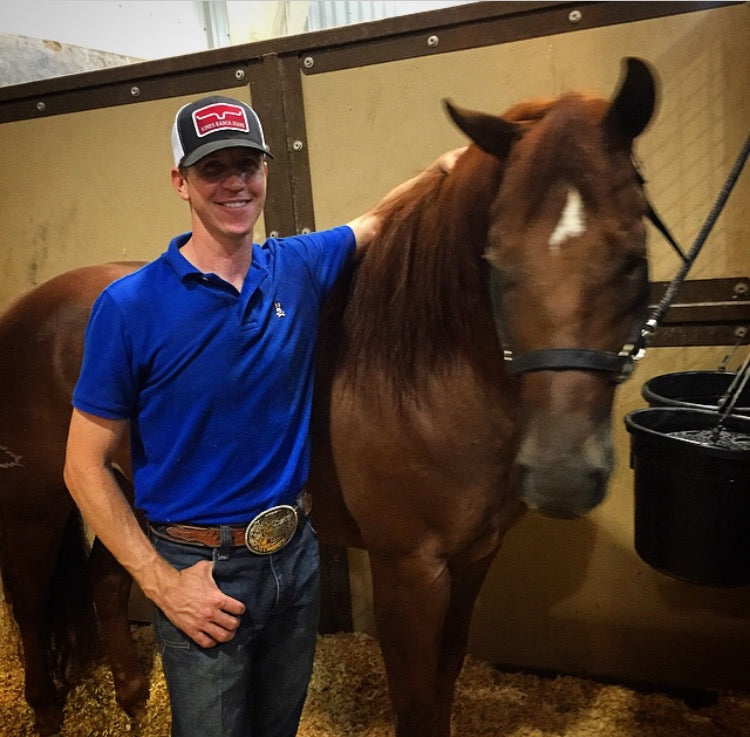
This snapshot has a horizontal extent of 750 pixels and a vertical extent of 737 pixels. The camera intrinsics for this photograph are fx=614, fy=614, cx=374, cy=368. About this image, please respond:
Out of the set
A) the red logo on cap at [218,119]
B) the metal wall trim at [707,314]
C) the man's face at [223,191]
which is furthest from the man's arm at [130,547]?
the metal wall trim at [707,314]

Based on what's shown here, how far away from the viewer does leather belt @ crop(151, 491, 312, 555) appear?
1.02 m

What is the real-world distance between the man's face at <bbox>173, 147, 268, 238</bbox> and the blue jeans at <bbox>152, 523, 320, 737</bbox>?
54 centimetres

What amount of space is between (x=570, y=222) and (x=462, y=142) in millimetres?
1004

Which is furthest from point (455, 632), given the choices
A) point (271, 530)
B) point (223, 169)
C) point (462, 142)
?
point (462, 142)

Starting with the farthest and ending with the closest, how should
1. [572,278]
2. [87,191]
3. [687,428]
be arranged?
1. [87,191]
2. [687,428]
3. [572,278]

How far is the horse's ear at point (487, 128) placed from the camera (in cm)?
89

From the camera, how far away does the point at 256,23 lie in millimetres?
2068

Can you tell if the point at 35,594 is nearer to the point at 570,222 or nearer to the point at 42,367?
the point at 42,367

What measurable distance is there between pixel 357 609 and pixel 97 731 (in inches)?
34.2

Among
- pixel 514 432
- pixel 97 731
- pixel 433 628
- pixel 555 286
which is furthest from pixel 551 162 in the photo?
pixel 97 731

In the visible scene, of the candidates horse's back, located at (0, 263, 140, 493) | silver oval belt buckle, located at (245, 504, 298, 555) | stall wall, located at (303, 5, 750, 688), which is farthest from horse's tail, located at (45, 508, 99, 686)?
silver oval belt buckle, located at (245, 504, 298, 555)

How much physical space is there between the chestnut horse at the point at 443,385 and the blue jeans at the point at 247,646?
197mm

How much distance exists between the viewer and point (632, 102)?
2.75ft

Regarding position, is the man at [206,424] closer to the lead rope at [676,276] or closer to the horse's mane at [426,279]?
the horse's mane at [426,279]
